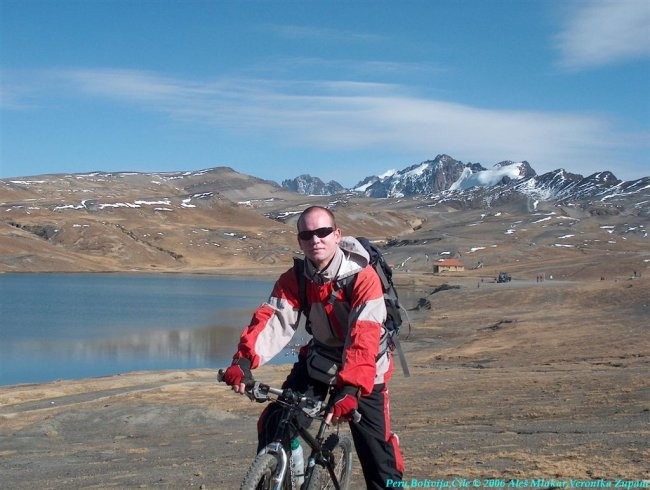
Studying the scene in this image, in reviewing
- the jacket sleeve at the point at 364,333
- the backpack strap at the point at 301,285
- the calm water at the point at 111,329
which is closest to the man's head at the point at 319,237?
the backpack strap at the point at 301,285

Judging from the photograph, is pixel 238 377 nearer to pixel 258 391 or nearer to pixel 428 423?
pixel 258 391

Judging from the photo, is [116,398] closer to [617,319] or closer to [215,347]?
[215,347]

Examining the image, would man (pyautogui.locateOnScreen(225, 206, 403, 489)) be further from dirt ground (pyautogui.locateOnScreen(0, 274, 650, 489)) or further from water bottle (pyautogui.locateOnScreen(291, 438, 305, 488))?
dirt ground (pyautogui.locateOnScreen(0, 274, 650, 489))

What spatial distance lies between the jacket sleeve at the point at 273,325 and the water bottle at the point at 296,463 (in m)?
0.66

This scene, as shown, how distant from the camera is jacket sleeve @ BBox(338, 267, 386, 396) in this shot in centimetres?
593

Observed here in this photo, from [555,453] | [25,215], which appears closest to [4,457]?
[555,453]

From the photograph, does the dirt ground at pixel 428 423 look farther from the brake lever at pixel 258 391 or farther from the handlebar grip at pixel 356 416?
the brake lever at pixel 258 391

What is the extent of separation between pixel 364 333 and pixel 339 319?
439 mm

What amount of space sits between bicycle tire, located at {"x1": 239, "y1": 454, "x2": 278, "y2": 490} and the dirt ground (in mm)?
3203

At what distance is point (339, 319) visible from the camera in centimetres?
641

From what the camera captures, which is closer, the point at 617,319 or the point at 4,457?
the point at 4,457

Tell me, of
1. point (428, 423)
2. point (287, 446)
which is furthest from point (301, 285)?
point (428, 423)

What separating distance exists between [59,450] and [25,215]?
178 metres

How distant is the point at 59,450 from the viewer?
15.6m
